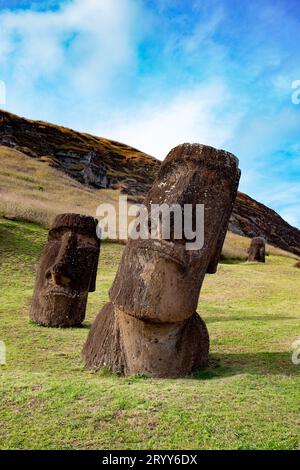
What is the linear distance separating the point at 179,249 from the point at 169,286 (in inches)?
19.7

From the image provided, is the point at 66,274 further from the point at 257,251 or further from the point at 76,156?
the point at 76,156

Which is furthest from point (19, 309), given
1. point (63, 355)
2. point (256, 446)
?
point (256, 446)

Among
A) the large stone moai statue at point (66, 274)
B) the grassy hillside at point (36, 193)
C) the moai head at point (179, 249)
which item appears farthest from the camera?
the grassy hillside at point (36, 193)

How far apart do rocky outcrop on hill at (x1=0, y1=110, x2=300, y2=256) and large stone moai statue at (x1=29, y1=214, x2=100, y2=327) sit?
45.9m

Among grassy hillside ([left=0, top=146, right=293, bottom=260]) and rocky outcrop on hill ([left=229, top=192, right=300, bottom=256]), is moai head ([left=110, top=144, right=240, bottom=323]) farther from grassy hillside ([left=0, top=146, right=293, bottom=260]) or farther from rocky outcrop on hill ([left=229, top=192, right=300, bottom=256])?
rocky outcrop on hill ([left=229, top=192, right=300, bottom=256])

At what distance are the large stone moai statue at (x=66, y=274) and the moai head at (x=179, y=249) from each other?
13.1 ft

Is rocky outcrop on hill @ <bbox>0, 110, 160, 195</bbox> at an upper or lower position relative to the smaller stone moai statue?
upper

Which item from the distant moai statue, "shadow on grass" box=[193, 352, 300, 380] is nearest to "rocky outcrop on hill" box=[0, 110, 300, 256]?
"shadow on grass" box=[193, 352, 300, 380]

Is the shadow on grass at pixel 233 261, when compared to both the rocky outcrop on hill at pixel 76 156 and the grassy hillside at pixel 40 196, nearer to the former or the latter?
the grassy hillside at pixel 40 196

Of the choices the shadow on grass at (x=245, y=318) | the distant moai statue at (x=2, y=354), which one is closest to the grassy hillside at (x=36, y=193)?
the shadow on grass at (x=245, y=318)

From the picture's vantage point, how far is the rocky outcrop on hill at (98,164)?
6047 cm

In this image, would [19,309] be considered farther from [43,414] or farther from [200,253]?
[43,414]

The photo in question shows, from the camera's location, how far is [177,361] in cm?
676

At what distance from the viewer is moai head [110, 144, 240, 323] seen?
648 centimetres
